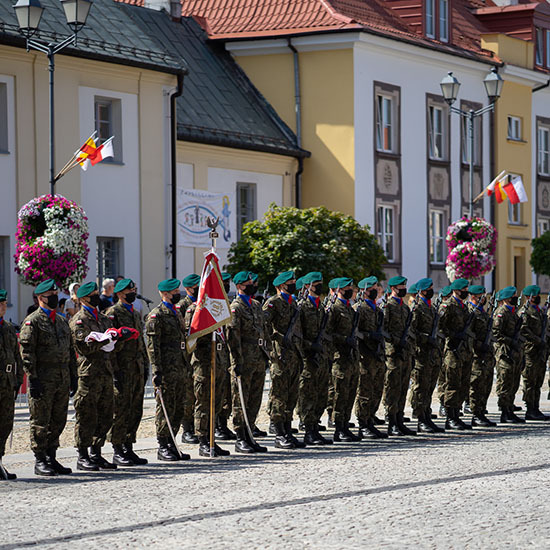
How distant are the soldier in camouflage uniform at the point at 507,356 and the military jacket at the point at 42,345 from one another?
6.85m

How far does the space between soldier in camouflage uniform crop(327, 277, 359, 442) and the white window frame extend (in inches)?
836

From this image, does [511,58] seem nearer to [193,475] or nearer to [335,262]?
[335,262]

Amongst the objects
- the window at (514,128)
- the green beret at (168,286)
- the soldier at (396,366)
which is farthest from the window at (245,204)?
the green beret at (168,286)

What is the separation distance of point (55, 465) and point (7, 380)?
94cm

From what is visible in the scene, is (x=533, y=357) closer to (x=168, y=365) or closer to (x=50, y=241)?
(x=168, y=365)

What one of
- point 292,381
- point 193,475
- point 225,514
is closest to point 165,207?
point 292,381

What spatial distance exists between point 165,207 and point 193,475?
58.8 ft

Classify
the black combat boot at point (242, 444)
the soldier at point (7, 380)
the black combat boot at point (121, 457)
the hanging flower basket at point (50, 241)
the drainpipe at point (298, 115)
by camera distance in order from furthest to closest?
the drainpipe at point (298, 115) < the hanging flower basket at point (50, 241) < the black combat boot at point (242, 444) < the black combat boot at point (121, 457) < the soldier at point (7, 380)

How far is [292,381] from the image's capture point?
14.7 meters

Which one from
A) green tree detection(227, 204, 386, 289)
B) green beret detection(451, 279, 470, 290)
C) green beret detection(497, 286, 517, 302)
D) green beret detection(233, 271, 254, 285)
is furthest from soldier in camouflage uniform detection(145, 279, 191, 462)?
green tree detection(227, 204, 386, 289)

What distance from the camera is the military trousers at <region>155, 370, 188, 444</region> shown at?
13.5 m

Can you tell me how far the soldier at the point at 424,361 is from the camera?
16094 millimetres

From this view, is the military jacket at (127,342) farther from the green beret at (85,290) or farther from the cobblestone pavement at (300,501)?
the cobblestone pavement at (300,501)

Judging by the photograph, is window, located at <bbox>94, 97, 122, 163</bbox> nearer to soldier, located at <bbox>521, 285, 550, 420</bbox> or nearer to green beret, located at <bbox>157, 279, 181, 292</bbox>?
soldier, located at <bbox>521, 285, 550, 420</bbox>
